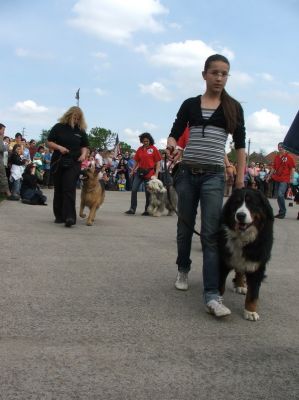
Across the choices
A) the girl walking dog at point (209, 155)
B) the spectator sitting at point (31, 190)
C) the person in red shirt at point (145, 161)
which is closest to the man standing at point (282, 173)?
the person in red shirt at point (145, 161)

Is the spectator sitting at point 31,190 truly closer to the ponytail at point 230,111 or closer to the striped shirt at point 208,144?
the striped shirt at point 208,144

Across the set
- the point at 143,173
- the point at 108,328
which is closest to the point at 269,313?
the point at 108,328

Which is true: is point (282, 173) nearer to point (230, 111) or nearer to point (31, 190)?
point (31, 190)

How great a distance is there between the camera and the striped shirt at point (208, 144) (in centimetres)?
453

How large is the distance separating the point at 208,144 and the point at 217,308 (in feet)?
4.74

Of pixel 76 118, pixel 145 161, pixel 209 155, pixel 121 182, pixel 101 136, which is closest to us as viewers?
pixel 209 155

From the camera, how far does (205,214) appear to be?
14.6 ft

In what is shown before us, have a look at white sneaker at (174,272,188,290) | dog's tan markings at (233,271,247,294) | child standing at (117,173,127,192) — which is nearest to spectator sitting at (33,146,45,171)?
child standing at (117,173,127,192)

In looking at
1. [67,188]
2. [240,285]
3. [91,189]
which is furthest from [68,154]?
[240,285]

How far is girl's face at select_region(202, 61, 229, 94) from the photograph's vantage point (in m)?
4.45

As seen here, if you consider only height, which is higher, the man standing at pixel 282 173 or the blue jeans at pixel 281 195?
the man standing at pixel 282 173

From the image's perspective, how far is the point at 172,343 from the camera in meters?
3.62

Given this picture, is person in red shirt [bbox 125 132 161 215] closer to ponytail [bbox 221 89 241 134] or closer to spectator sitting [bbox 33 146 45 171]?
spectator sitting [bbox 33 146 45 171]

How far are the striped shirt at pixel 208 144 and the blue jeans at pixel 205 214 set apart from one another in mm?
135
